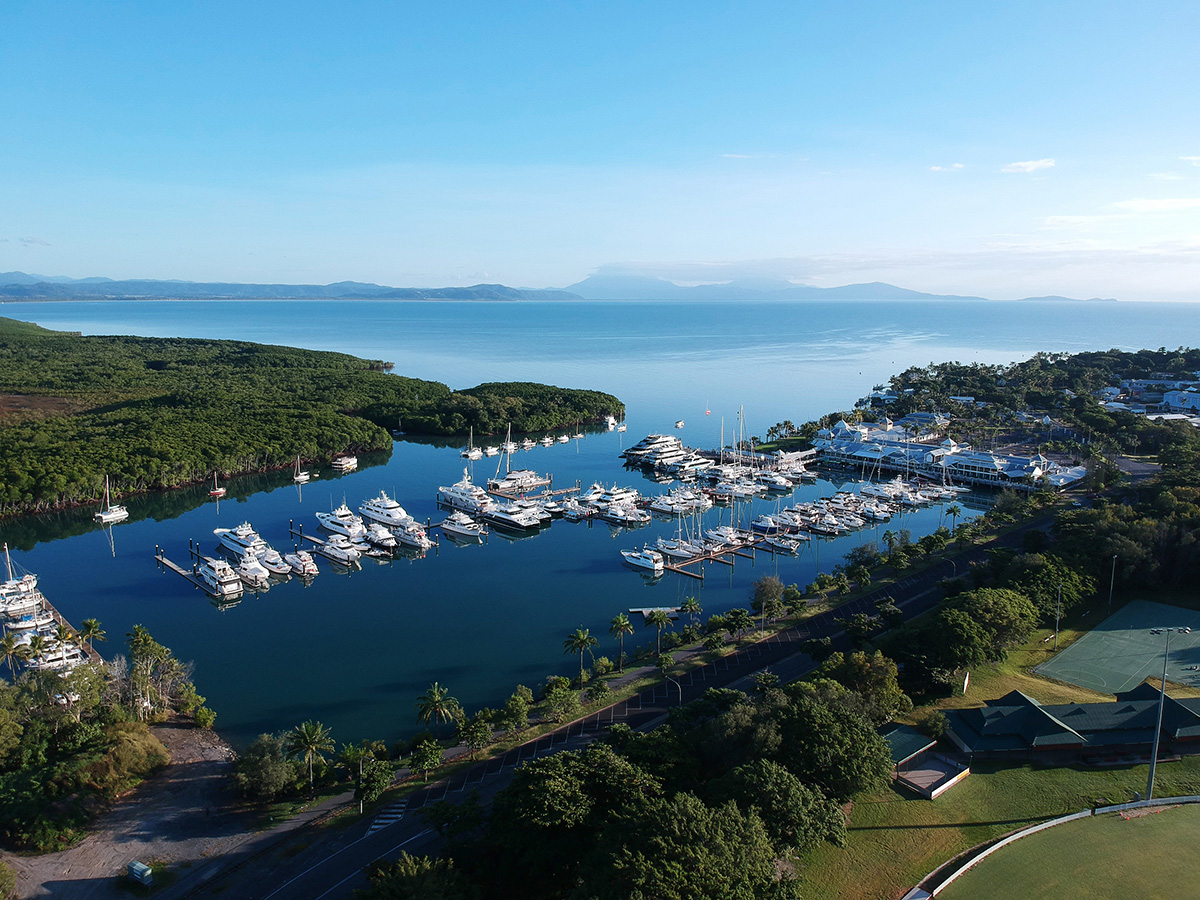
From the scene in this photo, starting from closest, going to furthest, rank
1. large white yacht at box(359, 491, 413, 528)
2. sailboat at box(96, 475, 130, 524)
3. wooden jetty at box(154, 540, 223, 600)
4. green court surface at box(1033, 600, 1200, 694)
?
green court surface at box(1033, 600, 1200, 694)
wooden jetty at box(154, 540, 223, 600)
sailboat at box(96, 475, 130, 524)
large white yacht at box(359, 491, 413, 528)

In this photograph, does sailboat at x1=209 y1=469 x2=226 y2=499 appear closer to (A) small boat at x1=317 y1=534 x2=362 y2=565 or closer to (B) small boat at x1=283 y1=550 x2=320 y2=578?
(A) small boat at x1=317 y1=534 x2=362 y2=565

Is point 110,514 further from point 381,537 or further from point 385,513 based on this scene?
point 381,537

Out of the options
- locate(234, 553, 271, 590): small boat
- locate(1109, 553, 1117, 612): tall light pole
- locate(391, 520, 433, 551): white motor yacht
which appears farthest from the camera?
locate(391, 520, 433, 551): white motor yacht

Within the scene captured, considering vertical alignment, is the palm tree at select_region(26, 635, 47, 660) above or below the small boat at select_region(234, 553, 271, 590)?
above

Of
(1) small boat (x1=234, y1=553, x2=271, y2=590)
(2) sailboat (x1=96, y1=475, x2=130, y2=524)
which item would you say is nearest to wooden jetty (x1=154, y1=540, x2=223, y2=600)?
(1) small boat (x1=234, y1=553, x2=271, y2=590)

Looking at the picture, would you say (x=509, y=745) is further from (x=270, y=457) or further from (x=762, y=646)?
(x=270, y=457)

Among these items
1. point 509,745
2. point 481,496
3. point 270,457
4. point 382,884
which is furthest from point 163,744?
point 270,457

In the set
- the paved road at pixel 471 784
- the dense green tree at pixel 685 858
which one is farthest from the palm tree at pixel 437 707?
the dense green tree at pixel 685 858
